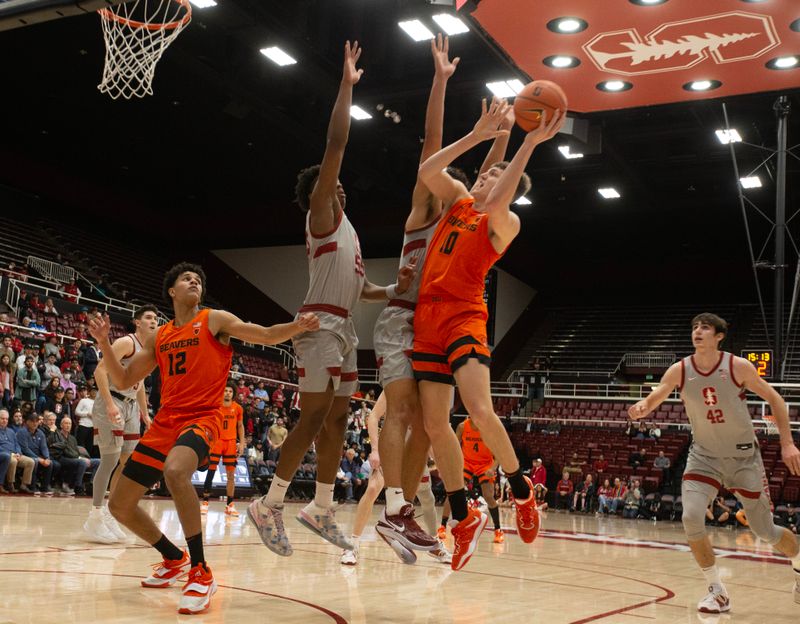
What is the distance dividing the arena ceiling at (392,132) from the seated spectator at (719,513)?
737cm

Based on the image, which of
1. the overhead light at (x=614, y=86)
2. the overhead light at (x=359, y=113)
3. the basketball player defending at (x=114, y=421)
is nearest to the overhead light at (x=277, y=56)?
the overhead light at (x=359, y=113)

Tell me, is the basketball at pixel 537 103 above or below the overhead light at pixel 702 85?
below

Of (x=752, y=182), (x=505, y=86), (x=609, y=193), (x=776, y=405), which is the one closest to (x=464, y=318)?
(x=776, y=405)

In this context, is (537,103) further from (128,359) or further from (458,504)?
(128,359)

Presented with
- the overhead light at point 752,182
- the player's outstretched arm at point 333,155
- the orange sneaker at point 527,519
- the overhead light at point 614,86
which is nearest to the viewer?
the orange sneaker at point 527,519

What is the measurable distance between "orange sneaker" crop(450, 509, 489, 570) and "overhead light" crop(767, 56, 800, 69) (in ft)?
23.7

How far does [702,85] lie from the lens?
10.5 m

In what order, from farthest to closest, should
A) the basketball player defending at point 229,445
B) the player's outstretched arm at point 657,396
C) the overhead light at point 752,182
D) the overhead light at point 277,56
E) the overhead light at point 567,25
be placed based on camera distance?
the overhead light at point 752,182 → the overhead light at point 277,56 → the basketball player defending at point 229,445 → the overhead light at point 567,25 → the player's outstretched arm at point 657,396

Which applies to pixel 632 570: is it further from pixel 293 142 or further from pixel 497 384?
pixel 497 384

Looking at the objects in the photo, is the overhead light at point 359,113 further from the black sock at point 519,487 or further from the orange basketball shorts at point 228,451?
the black sock at point 519,487

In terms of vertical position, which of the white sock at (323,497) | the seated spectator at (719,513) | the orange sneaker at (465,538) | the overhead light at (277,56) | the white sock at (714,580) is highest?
the overhead light at (277,56)

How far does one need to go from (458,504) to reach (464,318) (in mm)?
1059

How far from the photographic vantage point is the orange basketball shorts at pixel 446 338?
476 cm

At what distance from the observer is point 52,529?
8391mm
